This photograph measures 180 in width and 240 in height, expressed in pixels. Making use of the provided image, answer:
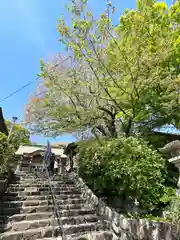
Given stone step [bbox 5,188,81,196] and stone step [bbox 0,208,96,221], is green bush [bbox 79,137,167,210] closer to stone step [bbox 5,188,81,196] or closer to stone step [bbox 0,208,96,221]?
stone step [bbox 5,188,81,196]

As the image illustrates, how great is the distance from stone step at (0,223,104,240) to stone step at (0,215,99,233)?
0.62 feet

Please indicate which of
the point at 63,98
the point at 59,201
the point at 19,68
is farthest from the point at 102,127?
the point at 19,68

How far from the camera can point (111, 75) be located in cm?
680

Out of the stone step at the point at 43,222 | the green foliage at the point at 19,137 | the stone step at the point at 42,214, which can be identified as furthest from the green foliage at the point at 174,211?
the green foliage at the point at 19,137

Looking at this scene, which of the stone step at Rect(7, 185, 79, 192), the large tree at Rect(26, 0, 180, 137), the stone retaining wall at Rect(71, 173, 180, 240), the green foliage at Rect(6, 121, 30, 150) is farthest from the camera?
the green foliage at Rect(6, 121, 30, 150)

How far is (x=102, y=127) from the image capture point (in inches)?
345

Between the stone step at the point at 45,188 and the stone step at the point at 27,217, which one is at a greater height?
the stone step at the point at 45,188

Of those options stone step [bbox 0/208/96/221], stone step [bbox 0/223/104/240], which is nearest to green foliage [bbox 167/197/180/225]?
stone step [bbox 0/223/104/240]

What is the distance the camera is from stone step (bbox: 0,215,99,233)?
401cm

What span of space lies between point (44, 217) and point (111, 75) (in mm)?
5554

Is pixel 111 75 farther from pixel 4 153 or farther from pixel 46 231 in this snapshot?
pixel 46 231

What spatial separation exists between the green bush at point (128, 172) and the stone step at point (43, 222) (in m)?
1.16

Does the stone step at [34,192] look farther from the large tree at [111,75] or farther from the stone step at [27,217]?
the large tree at [111,75]

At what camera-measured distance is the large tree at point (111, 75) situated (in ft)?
20.0
